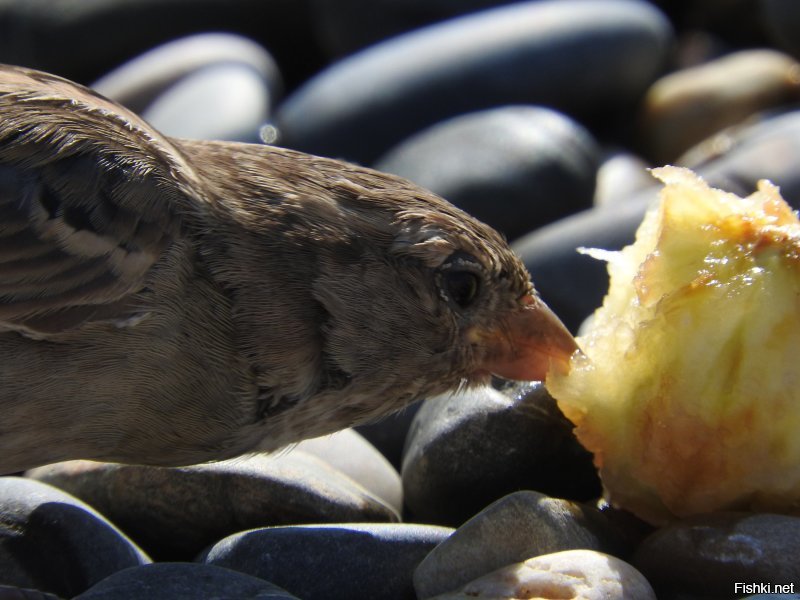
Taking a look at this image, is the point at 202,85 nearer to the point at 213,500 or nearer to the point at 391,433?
the point at 391,433

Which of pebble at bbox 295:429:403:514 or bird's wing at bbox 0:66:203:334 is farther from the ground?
bird's wing at bbox 0:66:203:334

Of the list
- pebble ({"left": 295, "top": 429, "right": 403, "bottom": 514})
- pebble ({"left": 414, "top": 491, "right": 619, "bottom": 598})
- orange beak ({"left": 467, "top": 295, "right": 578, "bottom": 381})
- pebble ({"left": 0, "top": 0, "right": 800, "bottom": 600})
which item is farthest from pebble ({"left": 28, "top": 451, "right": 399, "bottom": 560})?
orange beak ({"left": 467, "top": 295, "right": 578, "bottom": 381})

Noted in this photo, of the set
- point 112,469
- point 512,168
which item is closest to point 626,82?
point 512,168

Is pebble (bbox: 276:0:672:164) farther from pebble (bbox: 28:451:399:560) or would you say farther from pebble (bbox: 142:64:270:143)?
pebble (bbox: 28:451:399:560)

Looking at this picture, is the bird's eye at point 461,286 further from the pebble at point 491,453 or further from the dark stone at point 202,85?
the dark stone at point 202,85

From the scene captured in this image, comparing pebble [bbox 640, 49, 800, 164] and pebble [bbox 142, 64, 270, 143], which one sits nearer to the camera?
pebble [bbox 142, 64, 270, 143]

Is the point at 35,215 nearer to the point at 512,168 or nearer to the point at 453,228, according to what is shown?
the point at 453,228

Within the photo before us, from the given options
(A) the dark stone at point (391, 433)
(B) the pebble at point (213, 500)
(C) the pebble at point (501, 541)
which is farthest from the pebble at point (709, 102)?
(C) the pebble at point (501, 541)
